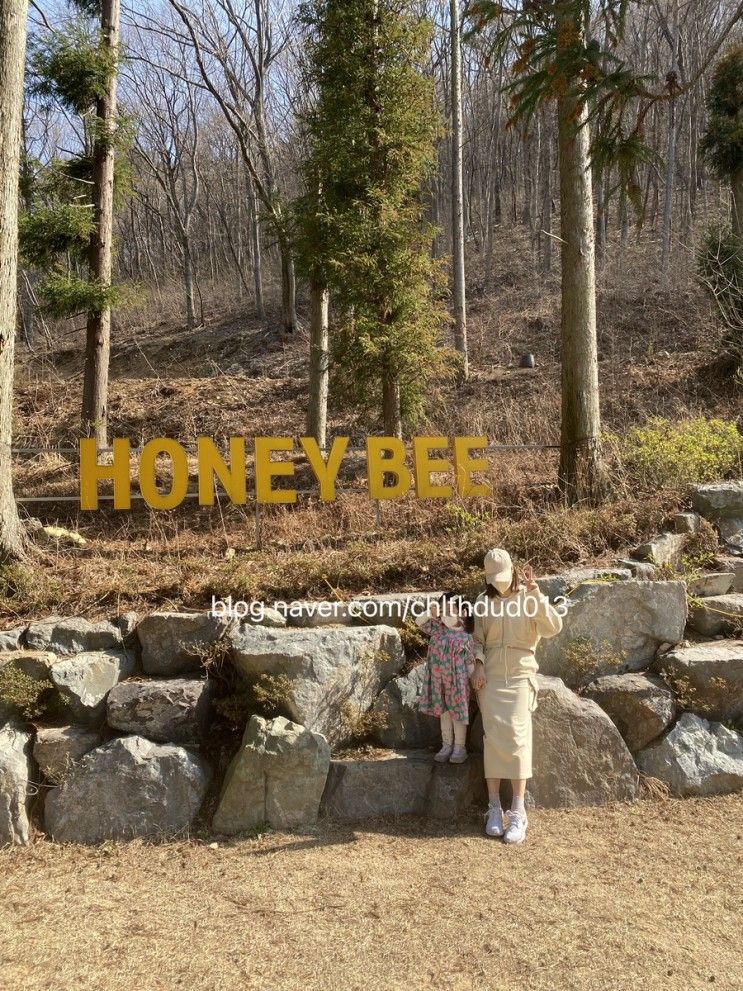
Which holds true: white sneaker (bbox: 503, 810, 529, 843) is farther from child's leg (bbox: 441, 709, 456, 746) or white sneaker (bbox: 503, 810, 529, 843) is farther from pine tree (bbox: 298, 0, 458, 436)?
pine tree (bbox: 298, 0, 458, 436)

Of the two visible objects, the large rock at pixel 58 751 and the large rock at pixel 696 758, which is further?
the large rock at pixel 696 758

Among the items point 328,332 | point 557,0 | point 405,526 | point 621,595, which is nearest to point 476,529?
point 405,526

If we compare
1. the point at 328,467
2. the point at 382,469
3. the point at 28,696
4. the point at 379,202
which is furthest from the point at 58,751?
the point at 379,202

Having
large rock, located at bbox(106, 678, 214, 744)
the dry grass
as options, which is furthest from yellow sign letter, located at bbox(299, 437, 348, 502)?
large rock, located at bbox(106, 678, 214, 744)

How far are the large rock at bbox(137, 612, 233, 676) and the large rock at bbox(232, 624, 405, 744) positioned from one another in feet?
0.68

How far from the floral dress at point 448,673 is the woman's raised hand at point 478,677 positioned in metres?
0.04

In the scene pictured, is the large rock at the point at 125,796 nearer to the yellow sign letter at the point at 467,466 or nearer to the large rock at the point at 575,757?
the large rock at the point at 575,757

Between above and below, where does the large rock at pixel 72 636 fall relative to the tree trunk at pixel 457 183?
below

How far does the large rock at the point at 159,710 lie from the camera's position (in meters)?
5.38

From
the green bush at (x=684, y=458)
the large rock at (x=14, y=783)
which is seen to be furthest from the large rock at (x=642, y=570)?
the large rock at (x=14, y=783)

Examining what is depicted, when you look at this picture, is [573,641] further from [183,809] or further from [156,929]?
[156,929]

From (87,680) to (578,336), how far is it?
5.39m

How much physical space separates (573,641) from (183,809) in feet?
9.66

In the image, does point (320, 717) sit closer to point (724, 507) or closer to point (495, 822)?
point (495, 822)
